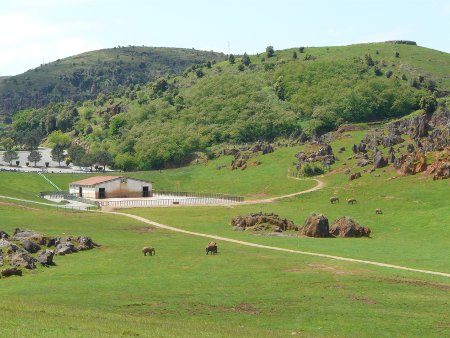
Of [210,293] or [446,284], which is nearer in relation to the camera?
[210,293]

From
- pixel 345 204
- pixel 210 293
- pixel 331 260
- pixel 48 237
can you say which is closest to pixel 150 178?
pixel 345 204

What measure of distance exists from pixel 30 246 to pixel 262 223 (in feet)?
119

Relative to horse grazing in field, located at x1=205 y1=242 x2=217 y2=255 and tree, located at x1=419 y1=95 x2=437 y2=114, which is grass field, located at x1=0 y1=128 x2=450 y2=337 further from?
tree, located at x1=419 y1=95 x2=437 y2=114

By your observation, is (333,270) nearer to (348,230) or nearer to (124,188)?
(348,230)

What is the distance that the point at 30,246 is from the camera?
212 feet

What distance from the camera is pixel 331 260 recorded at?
61.2 meters

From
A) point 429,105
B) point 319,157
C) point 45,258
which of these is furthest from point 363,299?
point 429,105

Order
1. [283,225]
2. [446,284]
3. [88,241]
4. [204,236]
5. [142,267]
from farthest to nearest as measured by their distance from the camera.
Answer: [283,225] → [204,236] → [88,241] → [142,267] → [446,284]

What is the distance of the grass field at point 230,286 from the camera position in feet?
121

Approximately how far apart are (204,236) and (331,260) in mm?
25429

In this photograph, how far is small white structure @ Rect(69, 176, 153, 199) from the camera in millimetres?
149500

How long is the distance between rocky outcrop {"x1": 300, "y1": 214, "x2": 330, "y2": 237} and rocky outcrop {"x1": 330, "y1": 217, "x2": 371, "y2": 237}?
137 centimetres

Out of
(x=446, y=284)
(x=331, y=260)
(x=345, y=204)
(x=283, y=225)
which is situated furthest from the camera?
(x=345, y=204)

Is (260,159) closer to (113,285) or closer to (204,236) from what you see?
(204,236)
